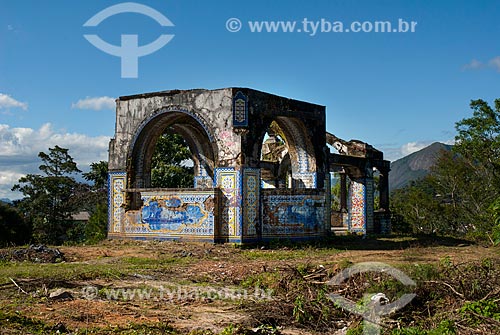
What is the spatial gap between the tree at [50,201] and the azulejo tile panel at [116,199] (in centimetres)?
1068

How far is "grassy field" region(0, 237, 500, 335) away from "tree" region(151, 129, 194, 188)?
14568 millimetres

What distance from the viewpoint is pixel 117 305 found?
260 inches

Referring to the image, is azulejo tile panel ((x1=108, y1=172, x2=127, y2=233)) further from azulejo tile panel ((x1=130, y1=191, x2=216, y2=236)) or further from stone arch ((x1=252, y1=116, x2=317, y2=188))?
stone arch ((x1=252, y1=116, x2=317, y2=188))

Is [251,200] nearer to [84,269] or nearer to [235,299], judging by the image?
[84,269]

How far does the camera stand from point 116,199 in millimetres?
16328

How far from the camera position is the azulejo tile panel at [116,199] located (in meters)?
16.2

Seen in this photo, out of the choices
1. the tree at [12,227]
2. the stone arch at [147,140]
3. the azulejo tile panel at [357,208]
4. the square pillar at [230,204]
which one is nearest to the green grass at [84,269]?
the square pillar at [230,204]

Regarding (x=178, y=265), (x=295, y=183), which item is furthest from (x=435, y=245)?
(x=178, y=265)

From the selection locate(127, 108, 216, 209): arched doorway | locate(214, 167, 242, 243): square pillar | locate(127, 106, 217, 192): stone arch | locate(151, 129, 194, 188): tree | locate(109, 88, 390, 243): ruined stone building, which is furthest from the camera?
locate(151, 129, 194, 188): tree

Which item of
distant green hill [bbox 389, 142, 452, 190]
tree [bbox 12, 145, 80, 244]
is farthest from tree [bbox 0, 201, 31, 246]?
distant green hill [bbox 389, 142, 452, 190]

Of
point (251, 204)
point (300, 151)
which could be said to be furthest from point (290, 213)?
point (300, 151)

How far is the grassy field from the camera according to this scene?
551cm

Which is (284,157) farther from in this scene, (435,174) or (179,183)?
(435,174)

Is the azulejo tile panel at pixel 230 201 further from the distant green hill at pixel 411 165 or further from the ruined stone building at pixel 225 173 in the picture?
the distant green hill at pixel 411 165
